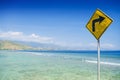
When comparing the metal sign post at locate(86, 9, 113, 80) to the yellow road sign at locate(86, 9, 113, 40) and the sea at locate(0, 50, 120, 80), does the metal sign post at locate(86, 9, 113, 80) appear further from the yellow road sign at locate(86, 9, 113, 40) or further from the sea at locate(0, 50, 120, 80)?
the sea at locate(0, 50, 120, 80)

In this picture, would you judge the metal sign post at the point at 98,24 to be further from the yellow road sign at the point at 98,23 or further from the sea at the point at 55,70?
the sea at the point at 55,70

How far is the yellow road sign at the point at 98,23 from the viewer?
208 inches

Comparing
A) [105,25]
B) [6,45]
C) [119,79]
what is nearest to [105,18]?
[105,25]

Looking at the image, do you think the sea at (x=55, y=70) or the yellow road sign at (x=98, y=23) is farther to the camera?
the sea at (x=55, y=70)

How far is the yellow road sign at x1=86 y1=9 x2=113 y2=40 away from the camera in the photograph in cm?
529

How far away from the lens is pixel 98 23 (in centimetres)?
539

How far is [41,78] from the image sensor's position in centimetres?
1273

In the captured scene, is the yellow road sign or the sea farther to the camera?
the sea

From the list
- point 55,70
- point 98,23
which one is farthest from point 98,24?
point 55,70

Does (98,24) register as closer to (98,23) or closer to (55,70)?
(98,23)

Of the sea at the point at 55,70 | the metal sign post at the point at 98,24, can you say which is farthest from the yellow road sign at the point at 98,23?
the sea at the point at 55,70

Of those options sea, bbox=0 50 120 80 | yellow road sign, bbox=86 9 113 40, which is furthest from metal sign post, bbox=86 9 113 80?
sea, bbox=0 50 120 80

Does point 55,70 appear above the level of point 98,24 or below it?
below

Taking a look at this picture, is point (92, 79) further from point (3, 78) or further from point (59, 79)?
point (3, 78)
